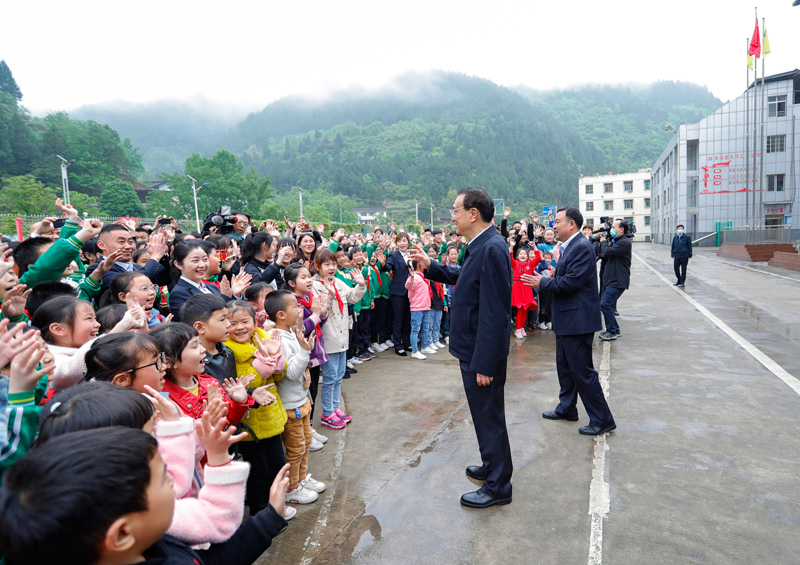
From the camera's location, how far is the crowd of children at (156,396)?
1030 mm

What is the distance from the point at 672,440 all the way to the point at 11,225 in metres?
25.3

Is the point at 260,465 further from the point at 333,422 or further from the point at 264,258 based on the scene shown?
the point at 264,258

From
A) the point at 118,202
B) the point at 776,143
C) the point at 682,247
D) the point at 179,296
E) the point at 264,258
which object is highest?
the point at 776,143

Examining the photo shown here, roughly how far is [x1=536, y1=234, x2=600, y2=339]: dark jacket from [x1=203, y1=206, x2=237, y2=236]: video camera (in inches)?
172

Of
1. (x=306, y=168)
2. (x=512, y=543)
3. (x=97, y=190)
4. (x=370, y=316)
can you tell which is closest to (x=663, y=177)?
(x=370, y=316)

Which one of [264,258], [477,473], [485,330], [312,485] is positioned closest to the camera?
[485,330]

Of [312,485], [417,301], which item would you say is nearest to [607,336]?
[417,301]

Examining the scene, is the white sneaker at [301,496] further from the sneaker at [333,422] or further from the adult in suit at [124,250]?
the adult in suit at [124,250]

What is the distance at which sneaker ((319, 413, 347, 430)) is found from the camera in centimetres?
470

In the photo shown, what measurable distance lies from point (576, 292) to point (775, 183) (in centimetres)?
4265

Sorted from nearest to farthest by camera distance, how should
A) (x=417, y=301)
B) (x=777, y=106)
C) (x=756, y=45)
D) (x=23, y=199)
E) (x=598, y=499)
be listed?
(x=598, y=499)
(x=417, y=301)
(x=756, y=45)
(x=23, y=199)
(x=777, y=106)

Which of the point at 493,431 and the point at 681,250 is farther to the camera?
the point at 681,250

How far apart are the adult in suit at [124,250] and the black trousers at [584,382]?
382 cm

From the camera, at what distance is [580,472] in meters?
3.69
